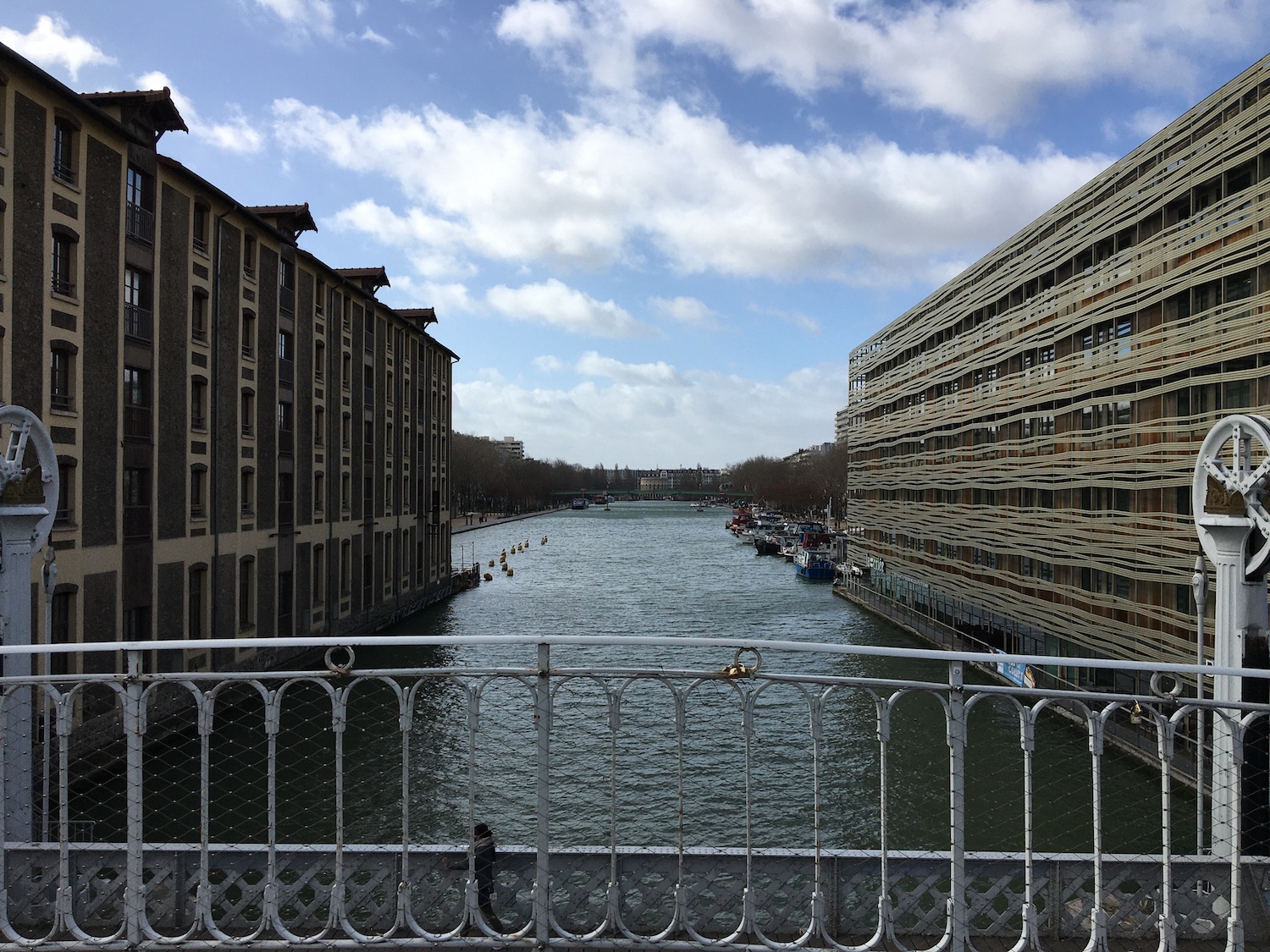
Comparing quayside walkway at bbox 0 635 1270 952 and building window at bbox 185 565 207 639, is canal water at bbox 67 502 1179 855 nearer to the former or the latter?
building window at bbox 185 565 207 639

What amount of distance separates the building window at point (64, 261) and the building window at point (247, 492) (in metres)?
7.98

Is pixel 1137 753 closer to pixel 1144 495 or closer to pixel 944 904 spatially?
pixel 1144 495

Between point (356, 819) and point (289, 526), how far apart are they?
1357 cm

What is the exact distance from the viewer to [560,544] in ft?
262

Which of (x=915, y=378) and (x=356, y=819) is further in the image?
(x=915, y=378)

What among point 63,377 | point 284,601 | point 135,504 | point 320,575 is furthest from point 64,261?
point 320,575

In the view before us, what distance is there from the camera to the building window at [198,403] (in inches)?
798

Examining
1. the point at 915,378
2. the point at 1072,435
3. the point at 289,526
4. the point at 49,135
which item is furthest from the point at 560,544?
the point at 49,135

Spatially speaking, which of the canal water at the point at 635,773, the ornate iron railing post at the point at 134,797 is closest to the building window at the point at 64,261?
the canal water at the point at 635,773

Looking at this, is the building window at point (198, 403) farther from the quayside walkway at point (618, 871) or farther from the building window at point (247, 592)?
the quayside walkway at point (618, 871)

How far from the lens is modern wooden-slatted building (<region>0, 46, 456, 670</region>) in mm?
14930

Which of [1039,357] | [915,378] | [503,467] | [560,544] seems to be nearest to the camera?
[1039,357]

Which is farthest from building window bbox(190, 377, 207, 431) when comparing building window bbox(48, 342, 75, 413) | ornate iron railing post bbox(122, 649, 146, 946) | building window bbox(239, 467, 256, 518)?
ornate iron railing post bbox(122, 649, 146, 946)

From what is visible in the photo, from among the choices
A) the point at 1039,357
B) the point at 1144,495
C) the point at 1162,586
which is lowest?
the point at 1162,586
